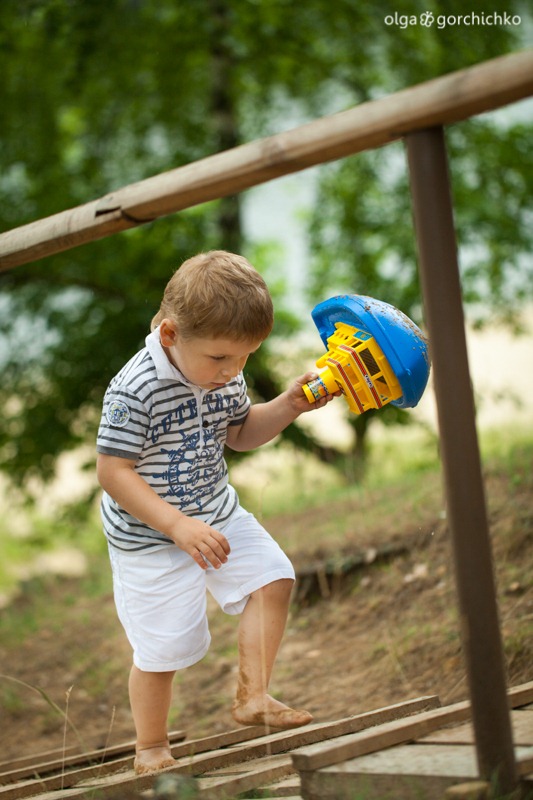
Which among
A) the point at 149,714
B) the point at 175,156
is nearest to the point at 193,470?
the point at 149,714

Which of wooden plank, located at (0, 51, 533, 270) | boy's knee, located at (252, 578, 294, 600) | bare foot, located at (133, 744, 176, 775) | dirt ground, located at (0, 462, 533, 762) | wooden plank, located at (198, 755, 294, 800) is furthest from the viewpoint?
dirt ground, located at (0, 462, 533, 762)

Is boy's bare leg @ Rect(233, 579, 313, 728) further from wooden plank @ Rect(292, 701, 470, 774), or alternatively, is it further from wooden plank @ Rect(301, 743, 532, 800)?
wooden plank @ Rect(301, 743, 532, 800)

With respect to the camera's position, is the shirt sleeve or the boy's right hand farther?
the shirt sleeve

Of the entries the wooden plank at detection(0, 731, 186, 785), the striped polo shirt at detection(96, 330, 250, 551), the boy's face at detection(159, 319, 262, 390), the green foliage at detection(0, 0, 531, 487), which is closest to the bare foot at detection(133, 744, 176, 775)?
the wooden plank at detection(0, 731, 186, 785)

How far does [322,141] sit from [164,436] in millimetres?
1053

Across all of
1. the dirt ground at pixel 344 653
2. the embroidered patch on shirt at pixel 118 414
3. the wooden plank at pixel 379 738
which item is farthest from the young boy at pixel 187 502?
the dirt ground at pixel 344 653

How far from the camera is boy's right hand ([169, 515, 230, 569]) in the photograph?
253 centimetres

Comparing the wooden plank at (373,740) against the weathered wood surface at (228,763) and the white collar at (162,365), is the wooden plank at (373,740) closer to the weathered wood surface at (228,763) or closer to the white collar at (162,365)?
the weathered wood surface at (228,763)

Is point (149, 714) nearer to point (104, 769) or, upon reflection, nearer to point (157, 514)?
point (104, 769)

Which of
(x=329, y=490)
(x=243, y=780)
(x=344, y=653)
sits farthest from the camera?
(x=329, y=490)

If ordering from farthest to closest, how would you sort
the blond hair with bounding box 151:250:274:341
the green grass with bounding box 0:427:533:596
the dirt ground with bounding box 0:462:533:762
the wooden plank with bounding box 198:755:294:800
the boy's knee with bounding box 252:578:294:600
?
1. the green grass with bounding box 0:427:533:596
2. the dirt ground with bounding box 0:462:533:762
3. the boy's knee with bounding box 252:578:294:600
4. the blond hair with bounding box 151:250:274:341
5. the wooden plank with bounding box 198:755:294:800

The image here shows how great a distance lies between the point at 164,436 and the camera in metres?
2.73

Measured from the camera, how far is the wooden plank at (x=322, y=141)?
1.80 m

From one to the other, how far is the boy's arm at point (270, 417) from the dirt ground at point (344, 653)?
1.40m
